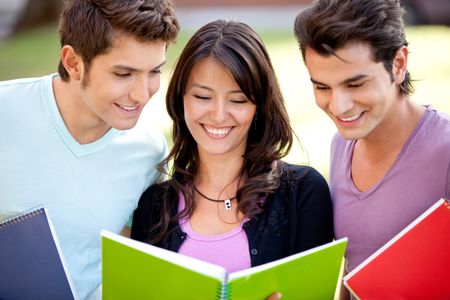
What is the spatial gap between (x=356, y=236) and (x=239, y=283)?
0.72 metres

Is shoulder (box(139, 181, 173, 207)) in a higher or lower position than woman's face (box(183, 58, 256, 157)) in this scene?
lower

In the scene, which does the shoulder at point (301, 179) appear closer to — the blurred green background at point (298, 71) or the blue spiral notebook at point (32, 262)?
the blue spiral notebook at point (32, 262)

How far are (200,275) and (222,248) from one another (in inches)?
23.7

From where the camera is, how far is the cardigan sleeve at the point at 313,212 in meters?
2.55

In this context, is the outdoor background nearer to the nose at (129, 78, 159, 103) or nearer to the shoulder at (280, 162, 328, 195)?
the shoulder at (280, 162, 328, 195)

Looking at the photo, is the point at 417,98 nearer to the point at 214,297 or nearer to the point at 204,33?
the point at 204,33

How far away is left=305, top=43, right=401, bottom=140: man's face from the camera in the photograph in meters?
2.30

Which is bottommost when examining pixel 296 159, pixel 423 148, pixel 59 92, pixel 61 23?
pixel 296 159

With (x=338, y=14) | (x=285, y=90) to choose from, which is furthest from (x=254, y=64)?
(x=285, y=90)

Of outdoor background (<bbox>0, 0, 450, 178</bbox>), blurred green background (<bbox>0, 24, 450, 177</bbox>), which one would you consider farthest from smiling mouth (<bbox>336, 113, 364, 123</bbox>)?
blurred green background (<bbox>0, 24, 450, 177</bbox>)

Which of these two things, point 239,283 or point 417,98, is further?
point 417,98

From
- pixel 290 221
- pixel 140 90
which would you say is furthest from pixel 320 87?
pixel 140 90

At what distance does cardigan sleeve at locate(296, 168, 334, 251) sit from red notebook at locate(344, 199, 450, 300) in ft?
1.30

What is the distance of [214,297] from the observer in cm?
198
